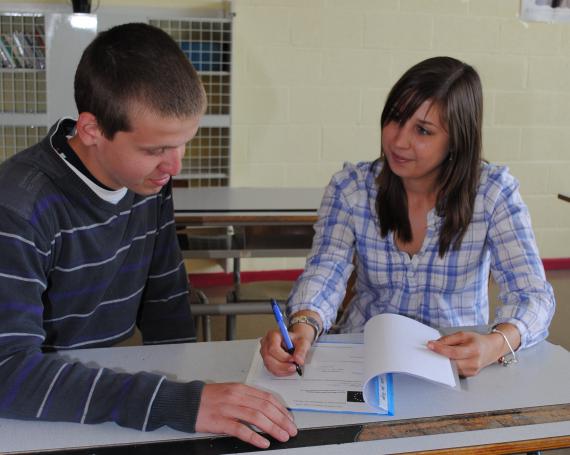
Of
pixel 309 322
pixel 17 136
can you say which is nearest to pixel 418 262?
pixel 309 322

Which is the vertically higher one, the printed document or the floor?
the printed document

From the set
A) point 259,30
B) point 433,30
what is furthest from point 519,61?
point 259,30

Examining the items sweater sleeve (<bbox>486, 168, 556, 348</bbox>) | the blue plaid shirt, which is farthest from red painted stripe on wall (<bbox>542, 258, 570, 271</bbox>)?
sweater sleeve (<bbox>486, 168, 556, 348</bbox>)

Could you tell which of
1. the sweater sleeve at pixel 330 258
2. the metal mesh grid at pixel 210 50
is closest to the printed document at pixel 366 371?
the sweater sleeve at pixel 330 258

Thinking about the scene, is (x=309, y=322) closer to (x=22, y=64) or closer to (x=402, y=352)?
(x=402, y=352)

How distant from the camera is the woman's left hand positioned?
1256 millimetres

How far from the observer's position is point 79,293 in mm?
1373

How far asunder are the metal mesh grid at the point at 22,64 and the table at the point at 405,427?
2561mm

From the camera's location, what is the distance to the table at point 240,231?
103 inches

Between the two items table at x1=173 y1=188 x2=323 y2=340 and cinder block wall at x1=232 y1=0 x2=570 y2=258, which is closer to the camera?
table at x1=173 y1=188 x2=323 y2=340

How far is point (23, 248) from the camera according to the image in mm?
1153

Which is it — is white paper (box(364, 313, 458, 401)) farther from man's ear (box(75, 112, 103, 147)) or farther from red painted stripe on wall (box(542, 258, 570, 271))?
red painted stripe on wall (box(542, 258, 570, 271))

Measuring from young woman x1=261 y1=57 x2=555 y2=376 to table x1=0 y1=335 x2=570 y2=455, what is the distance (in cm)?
25

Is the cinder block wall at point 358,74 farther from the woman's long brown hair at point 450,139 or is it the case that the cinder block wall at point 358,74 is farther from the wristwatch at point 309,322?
the wristwatch at point 309,322
